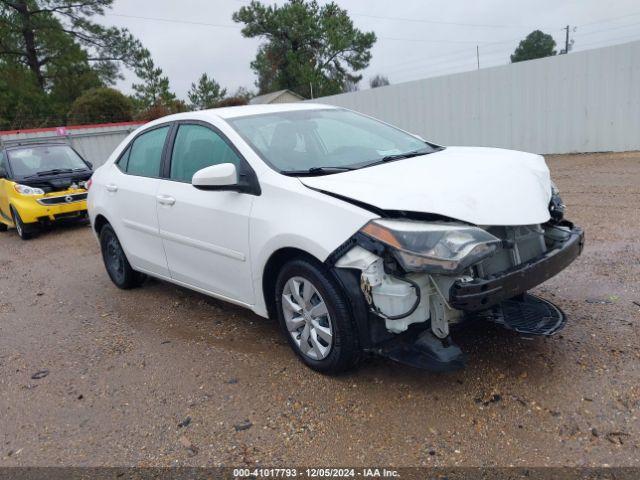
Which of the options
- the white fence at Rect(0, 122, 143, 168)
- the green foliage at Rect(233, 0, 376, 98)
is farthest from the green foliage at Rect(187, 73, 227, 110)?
the white fence at Rect(0, 122, 143, 168)

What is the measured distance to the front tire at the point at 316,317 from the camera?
2.93 m

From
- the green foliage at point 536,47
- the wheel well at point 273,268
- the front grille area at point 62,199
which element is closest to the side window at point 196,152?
the wheel well at point 273,268

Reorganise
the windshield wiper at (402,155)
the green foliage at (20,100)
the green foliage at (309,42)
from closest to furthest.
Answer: the windshield wiper at (402,155)
the green foliage at (20,100)
the green foliage at (309,42)

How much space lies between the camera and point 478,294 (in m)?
2.62

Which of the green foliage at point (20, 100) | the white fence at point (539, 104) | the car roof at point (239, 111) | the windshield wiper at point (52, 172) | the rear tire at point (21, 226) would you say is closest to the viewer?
the car roof at point (239, 111)

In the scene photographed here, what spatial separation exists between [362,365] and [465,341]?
72 centimetres

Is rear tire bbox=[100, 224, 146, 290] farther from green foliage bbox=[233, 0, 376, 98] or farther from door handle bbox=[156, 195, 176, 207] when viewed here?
green foliage bbox=[233, 0, 376, 98]

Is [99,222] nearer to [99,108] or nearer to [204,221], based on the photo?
[204,221]

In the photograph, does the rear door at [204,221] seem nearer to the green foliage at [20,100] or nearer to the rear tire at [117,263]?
the rear tire at [117,263]

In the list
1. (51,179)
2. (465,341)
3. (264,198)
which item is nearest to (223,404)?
(264,198)

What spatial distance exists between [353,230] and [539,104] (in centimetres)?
1098

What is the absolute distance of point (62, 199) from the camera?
9.17 metres

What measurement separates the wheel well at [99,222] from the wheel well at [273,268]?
259 centimetres

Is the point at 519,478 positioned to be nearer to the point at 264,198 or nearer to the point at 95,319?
the point at 264,198
